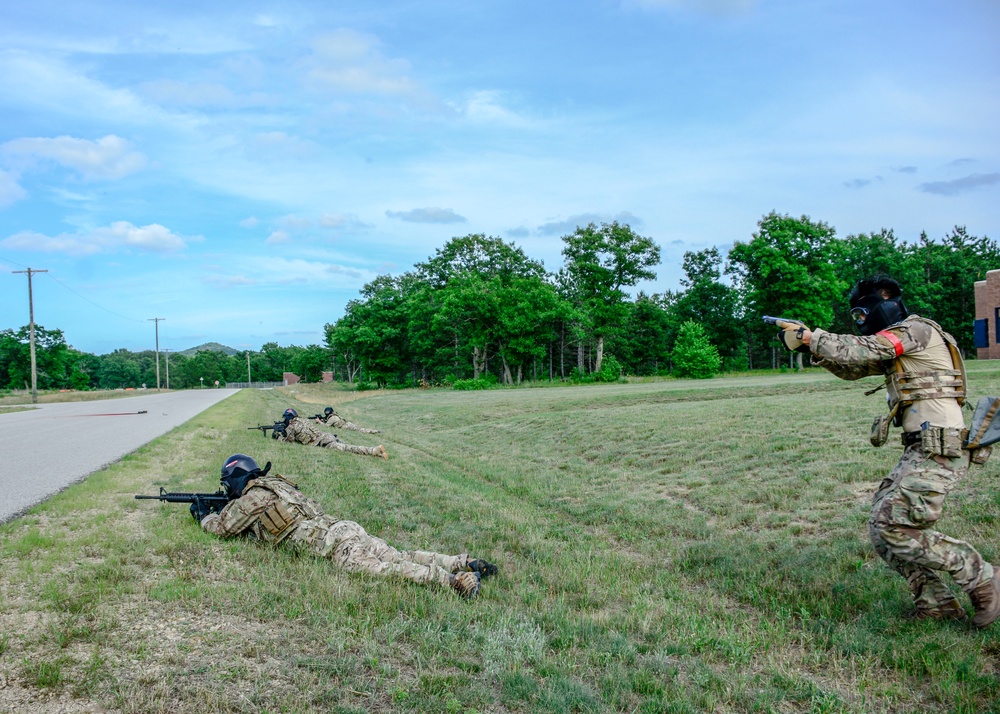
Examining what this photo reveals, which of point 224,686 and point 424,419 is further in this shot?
point 424,419

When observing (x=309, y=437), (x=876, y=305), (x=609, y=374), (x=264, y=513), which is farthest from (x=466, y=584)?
(x=609, y=374)

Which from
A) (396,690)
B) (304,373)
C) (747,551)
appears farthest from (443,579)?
(304,373)

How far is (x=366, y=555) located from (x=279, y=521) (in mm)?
1260

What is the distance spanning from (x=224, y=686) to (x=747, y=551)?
6.14m

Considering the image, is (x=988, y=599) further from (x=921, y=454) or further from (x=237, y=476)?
(x=237, y=476)

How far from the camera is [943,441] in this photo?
494cm

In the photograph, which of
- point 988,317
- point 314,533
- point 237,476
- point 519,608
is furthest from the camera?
point 988,317

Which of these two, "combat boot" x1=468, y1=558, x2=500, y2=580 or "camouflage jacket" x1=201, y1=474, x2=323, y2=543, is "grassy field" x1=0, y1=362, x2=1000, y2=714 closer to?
"combat boot" x1=468, y1=558, x2=500, y2=580

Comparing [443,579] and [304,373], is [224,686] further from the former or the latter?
[304,373]

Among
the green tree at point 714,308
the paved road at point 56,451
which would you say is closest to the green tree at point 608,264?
the green tree at point 714,308

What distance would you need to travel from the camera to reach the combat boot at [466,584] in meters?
5.98

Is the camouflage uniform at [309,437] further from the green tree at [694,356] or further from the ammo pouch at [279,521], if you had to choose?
the green tree at [694,356]

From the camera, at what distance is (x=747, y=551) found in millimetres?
7734

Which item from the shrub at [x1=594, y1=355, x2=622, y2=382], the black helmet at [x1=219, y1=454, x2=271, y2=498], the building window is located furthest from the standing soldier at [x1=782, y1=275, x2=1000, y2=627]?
the building window
